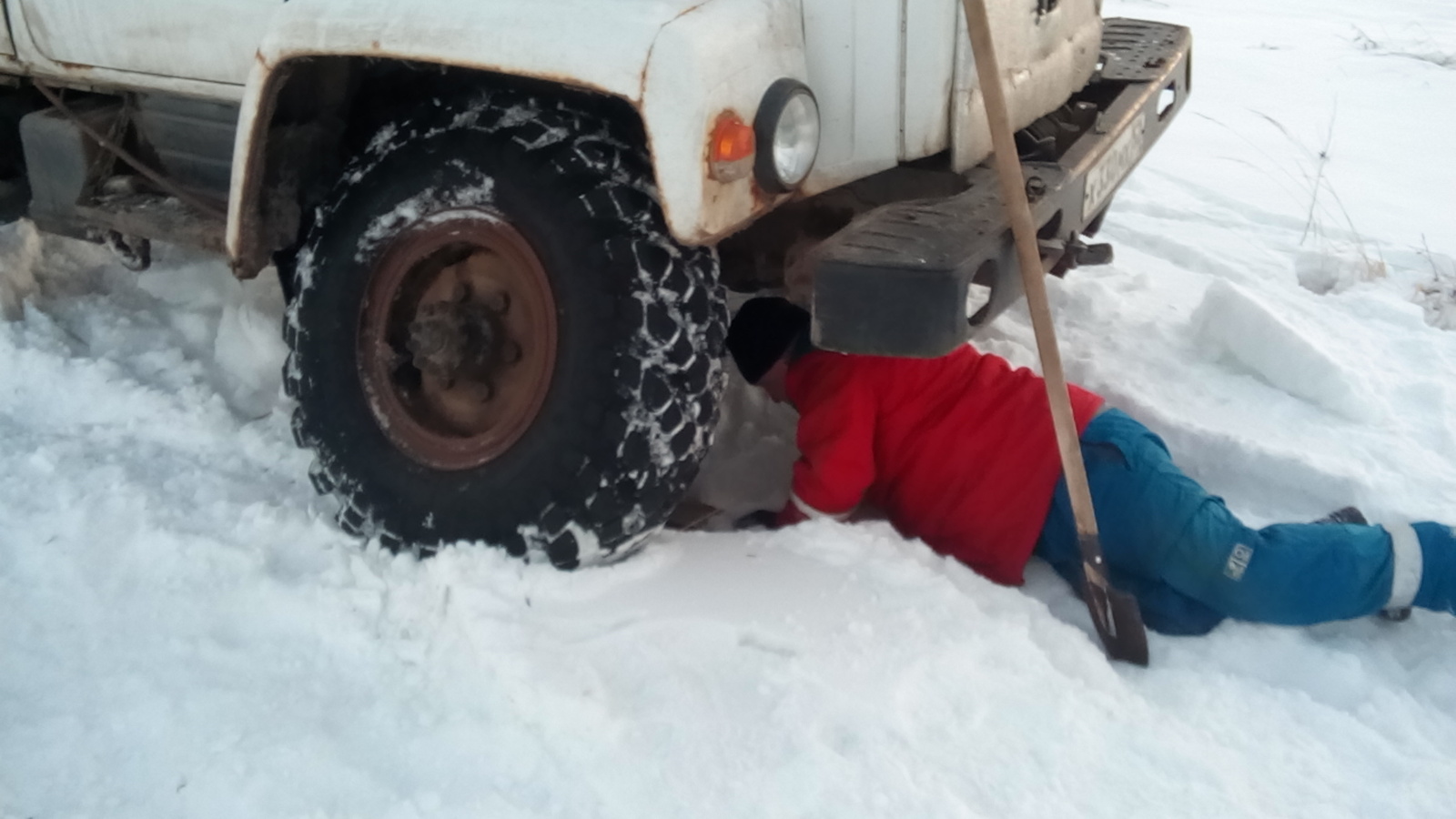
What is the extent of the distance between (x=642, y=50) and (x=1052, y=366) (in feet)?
3.31

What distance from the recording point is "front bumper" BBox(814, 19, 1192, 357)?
6.05ft

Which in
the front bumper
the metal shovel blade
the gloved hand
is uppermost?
the front bumper

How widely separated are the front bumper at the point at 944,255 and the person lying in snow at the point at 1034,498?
0.43 meters

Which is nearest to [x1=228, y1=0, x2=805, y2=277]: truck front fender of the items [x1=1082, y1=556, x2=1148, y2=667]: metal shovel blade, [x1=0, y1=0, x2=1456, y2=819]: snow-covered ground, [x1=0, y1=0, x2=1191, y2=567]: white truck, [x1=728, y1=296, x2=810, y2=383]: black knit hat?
[x1=0, y1=0, x2=1191, y2=567]: white truck

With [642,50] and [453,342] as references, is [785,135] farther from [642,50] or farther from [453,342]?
[453,342]

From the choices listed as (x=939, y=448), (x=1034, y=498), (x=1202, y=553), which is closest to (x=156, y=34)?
(x=939, y=448)

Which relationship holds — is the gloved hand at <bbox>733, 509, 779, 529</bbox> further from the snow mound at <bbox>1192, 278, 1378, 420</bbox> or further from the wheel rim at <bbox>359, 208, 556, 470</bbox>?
the snow mound at <bbox>1192, 278, 1378, 420</bbox>

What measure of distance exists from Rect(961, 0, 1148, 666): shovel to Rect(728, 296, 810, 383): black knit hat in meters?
0.67

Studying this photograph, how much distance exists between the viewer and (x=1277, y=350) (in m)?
3.31

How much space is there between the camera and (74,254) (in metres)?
3.76

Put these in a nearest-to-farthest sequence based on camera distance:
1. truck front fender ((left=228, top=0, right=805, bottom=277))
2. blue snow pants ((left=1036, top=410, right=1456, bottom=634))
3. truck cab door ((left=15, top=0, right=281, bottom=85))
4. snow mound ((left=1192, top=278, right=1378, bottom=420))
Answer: truck front fender ((left=228, top=0, right=805, bottom=277)) < blue snow pants ((left=1036, top=410, right=1456, bottom=634)) < truck cab door ((left=15, top=0, right=281, bottom=85)) < snow mound ((left=1192, top=278, right=1378, bottom=420))

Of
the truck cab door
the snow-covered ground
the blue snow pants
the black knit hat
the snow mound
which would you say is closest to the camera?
the snow-covered ground

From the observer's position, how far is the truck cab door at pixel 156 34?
8.20 feet

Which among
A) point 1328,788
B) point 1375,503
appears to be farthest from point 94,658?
point 1375,503
